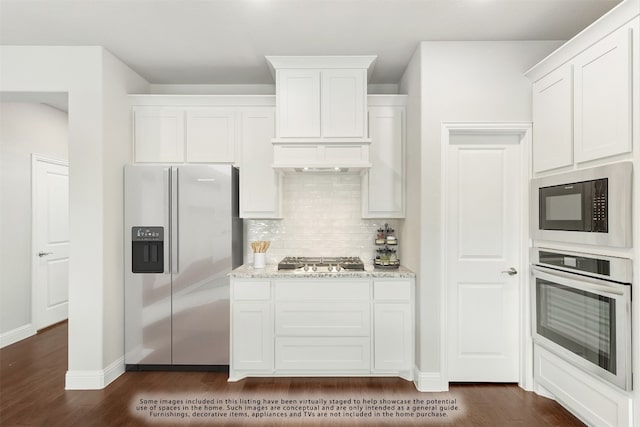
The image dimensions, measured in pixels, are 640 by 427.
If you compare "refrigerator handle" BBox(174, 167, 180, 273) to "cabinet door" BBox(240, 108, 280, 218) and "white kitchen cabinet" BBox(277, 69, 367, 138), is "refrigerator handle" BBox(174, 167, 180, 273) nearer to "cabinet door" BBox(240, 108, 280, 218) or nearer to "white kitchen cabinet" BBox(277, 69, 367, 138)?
"cabinet door" BBox(240, 108, 280, 218)

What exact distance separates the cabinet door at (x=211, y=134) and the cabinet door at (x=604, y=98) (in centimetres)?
269

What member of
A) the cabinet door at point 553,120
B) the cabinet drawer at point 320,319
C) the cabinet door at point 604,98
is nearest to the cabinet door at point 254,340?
the cabinet drawer at point 320,319

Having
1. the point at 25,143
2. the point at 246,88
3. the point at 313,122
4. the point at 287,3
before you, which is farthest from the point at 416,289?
the point at 25,143

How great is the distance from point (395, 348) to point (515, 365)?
963mm

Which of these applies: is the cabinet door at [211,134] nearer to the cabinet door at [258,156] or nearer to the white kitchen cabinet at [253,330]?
the cabinet door at [258,156]

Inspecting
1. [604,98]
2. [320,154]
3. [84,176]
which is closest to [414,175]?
[320,154]

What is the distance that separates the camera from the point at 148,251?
3.14 metres

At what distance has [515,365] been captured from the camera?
2.88 m

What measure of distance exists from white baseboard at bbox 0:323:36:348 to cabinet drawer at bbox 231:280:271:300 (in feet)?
9.30

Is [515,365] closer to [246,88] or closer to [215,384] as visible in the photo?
[215,384]

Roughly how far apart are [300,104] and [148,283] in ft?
6.79

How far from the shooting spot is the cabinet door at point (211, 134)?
131 inches

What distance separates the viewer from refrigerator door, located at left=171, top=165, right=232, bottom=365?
3.13 metres

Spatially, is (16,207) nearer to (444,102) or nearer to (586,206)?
(444,102)
